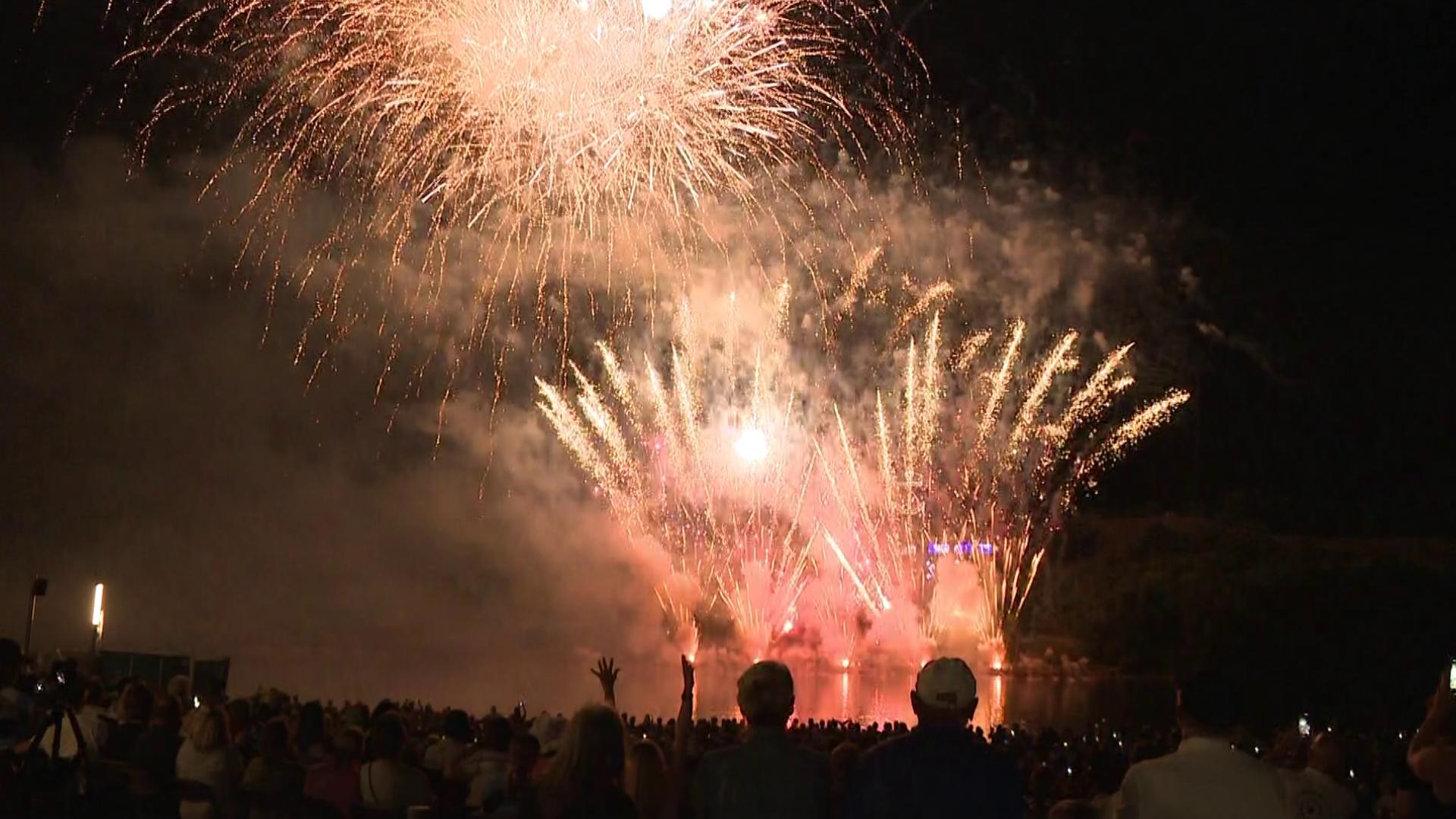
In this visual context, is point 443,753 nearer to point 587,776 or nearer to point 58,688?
point 58,688

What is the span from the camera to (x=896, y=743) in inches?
147

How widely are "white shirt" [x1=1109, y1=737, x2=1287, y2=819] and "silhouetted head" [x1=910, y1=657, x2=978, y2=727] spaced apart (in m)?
0.43

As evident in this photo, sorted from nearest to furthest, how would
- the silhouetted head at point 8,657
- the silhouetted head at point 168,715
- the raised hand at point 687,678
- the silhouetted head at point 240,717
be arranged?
the raised hand at point 687,678 → the silhouetted head at point 8,657 → the silhouetted head at point 168,715 → the silhouetted head at point 240,717

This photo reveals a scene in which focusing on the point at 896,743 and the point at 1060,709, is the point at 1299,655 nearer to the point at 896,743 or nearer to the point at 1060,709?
the point at 1060,709

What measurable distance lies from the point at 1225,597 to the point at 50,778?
52157 millimetres

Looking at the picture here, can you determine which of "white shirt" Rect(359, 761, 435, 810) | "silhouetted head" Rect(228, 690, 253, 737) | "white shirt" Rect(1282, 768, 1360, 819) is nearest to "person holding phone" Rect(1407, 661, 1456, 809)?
"white shirt" Rect(1282, 768, 1360, 819)

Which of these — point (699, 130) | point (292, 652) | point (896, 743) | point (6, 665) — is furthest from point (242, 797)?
point (292, 652)

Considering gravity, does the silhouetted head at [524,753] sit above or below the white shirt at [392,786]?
above

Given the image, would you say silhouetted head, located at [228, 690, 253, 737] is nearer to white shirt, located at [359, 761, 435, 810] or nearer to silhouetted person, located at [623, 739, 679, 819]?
white shirt, located at [359, 761, 435, 810]

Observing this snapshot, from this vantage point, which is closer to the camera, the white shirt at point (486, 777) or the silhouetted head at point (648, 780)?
the silhouetted head at point (648, 780)

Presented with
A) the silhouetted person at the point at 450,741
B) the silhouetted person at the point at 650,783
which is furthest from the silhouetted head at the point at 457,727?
the silhouetted person at the point at 650,783

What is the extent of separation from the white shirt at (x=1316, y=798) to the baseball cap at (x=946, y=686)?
1898 millimetres

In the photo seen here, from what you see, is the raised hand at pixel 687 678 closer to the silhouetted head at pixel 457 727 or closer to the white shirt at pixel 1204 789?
the white shirt at pixel 1204 789

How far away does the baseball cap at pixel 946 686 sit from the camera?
12.6 feet
